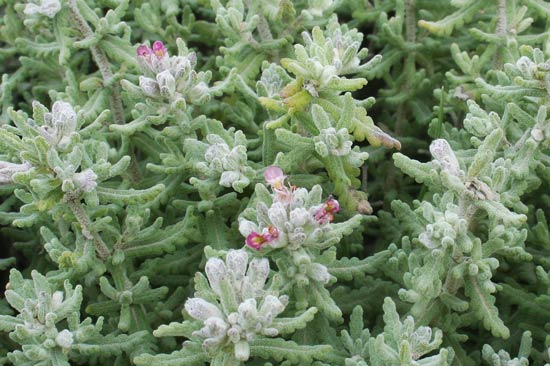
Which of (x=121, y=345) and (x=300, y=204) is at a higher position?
(x=300, y=204)

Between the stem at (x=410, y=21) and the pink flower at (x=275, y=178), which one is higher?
the pink flower at (x=275, y=178)

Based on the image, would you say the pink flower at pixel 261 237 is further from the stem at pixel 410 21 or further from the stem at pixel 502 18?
the stem at pixel 410 21

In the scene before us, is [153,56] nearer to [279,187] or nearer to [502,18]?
[279,187]

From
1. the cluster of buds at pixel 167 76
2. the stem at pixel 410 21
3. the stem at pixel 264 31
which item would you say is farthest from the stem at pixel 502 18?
the cluster of buds at pixel 167 76

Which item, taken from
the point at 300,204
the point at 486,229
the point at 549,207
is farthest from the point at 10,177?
the point at 549,207

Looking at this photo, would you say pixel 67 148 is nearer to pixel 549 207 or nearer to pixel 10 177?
pixel 10 177
